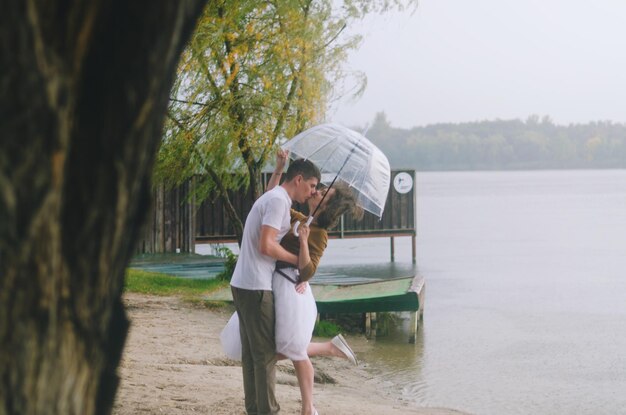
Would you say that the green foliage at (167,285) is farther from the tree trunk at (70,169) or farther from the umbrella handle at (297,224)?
the tree trunk at (70,169)

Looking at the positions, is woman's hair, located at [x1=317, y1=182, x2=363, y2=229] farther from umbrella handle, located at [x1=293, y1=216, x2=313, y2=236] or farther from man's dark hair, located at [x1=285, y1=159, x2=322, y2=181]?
man's dark hair, located at [x1=285, y1=159, x2=322, y2=181]

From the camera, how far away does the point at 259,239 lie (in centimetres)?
556

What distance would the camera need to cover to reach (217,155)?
51.1 ft

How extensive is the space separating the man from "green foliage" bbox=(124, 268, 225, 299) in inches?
341

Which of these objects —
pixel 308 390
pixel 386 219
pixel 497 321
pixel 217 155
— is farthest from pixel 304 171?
pixel 386 219

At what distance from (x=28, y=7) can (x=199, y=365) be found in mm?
7680

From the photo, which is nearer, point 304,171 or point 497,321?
point 304,171

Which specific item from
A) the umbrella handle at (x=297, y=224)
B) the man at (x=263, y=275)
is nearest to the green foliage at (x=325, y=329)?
the umbrella handle at (x=297, y=224)

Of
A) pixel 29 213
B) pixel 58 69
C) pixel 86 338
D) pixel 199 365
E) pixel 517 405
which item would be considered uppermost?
pixel 58 69

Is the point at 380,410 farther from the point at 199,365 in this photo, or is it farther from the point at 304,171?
the point at 304,171

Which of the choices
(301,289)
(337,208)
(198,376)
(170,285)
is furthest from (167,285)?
(301,289)

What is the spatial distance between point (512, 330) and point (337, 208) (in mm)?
10794

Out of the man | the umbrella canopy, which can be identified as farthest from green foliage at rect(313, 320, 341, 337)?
the man

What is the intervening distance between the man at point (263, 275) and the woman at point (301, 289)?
0.20ft
